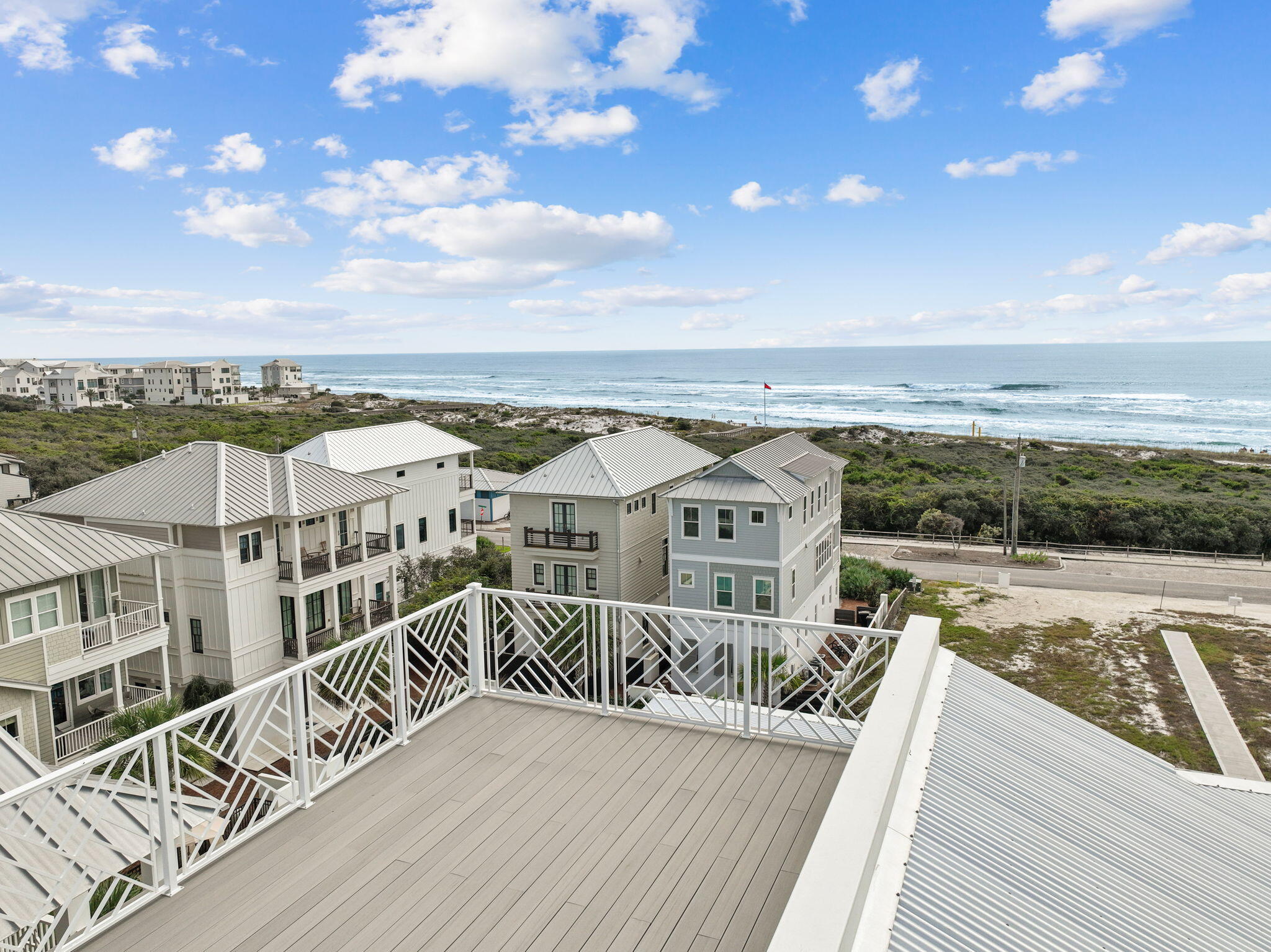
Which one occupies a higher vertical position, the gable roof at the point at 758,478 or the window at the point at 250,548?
the gable roof at the point at 758,478

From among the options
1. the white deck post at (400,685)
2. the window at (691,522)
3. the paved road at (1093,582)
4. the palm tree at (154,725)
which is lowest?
the paved road at (1093,582)

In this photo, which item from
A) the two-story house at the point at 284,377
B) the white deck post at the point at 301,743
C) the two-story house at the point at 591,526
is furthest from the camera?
the two-story house at the point at 284,377

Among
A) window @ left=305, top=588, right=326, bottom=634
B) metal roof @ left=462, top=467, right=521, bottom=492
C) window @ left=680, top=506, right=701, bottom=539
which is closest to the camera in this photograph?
window @ left=305, top=588, right=326, bottom=634

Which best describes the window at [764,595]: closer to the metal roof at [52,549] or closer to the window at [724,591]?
the window at [724,591]

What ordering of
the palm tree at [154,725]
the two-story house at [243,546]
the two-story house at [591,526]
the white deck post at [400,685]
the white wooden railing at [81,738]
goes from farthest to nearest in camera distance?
the two-story house at [591,526]
the two-story house at [243,546]
the white wooden railing at [81,738]
the palm tree at [154,725]
the white deck post at [400,685]

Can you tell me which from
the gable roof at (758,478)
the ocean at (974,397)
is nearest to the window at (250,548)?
the gable roof at (758,478)

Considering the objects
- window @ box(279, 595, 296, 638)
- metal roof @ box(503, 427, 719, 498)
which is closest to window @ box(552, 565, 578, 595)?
metal roof @ box(503, 427, 719, 498)

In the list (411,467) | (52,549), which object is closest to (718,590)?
(411,467)

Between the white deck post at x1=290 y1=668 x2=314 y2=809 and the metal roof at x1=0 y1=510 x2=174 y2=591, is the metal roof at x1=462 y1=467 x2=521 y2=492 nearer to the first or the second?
the metal roof at x1=0 y1=510 x2=174 y2=591

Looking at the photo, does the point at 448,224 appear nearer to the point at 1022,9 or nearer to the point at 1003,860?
the point at 1022,9
